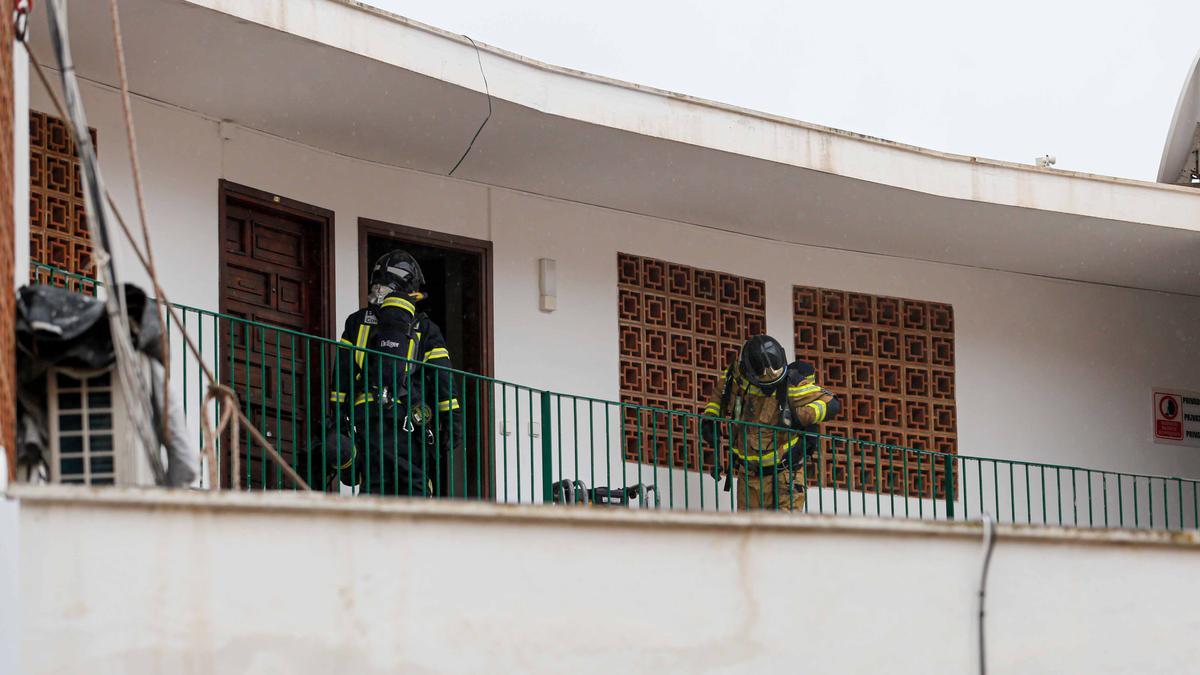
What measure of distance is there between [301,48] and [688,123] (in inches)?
108

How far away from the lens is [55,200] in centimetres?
1066

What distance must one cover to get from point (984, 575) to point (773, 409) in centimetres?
414

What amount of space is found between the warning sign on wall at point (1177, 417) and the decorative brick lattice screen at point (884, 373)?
2.06 meters

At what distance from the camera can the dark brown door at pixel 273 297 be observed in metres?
11.5

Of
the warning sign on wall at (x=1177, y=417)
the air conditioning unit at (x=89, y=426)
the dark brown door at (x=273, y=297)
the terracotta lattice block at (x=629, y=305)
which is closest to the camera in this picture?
the air conditioning unit at (x=89, y=426)

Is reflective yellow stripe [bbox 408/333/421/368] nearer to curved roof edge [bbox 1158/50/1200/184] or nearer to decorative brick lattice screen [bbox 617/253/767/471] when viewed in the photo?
decorative brick lattice screen [bbox 617/253/767/471]

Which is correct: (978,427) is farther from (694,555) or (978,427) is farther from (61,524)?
(61,524)

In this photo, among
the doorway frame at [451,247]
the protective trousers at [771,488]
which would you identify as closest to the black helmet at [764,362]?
the protective trousers at [771,488]

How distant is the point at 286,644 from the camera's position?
7.33 meters

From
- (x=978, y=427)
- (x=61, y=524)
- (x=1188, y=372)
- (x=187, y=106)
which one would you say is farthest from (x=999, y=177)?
(x=61, y=524)

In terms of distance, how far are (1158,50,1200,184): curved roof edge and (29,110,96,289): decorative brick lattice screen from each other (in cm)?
818

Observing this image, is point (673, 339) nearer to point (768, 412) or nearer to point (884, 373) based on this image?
point (768, 412)

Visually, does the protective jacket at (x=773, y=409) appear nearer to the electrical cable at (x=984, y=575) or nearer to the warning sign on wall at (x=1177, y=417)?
the electrical cable at (x=984, y=575)

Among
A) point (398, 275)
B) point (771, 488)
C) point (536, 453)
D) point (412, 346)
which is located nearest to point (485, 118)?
point (398, 275)
